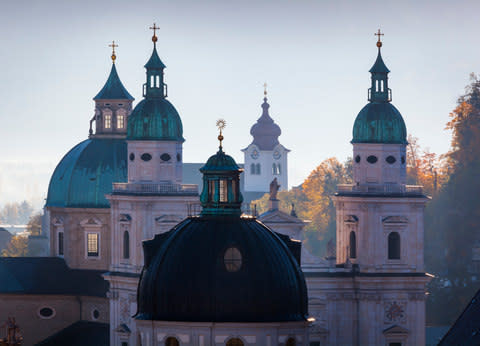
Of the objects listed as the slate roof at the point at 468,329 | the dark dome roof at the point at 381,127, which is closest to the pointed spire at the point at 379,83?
the dark dome roof at the point at 381,127

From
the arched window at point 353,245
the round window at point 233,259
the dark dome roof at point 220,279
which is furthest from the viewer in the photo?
the arched window at point 353,245

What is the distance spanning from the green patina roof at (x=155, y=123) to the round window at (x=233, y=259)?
46.5 metres

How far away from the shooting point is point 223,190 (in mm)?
88188

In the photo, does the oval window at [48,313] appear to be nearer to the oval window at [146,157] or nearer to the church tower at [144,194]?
the church tower at [144,194]

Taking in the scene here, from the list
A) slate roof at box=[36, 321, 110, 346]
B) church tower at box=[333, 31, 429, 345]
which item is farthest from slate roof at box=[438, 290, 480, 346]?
slate roof at box=[36, 321, 110, 346]

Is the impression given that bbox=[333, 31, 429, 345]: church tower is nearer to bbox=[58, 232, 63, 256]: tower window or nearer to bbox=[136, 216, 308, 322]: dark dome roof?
bbox=[58, 232, 63, 256]: tower window

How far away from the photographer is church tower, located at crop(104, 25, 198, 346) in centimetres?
12900

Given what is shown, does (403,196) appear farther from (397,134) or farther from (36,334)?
(36,334)

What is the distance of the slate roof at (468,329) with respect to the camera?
86.9 meters

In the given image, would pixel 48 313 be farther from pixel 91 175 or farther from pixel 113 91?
pixel 113 91

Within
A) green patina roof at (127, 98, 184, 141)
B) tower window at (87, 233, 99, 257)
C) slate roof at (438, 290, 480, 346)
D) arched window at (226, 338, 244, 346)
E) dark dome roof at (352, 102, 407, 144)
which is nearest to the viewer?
arched window at (226, 338, 244, 346)

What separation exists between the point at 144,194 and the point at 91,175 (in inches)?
428

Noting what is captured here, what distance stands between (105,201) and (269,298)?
55.0 m

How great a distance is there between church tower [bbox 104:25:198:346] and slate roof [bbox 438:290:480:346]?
39.9m
